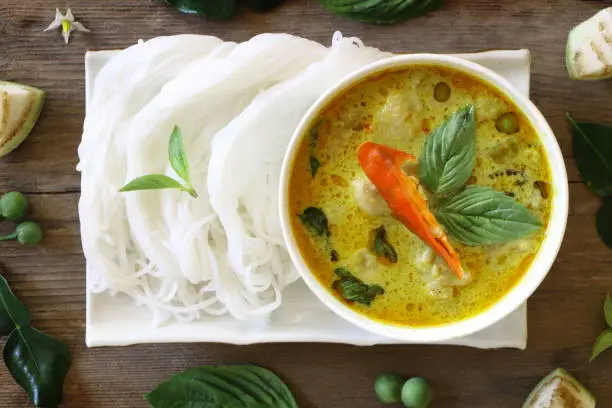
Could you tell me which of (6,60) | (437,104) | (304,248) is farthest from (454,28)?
(6,60)

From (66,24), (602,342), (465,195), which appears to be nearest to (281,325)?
(465,195)

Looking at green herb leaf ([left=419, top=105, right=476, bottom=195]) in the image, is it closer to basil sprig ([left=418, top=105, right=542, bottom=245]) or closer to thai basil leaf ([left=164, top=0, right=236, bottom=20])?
basil sprig ([left=418, top=105, right=542, bottom=245])

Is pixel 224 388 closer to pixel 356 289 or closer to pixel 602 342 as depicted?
pixel 356 289

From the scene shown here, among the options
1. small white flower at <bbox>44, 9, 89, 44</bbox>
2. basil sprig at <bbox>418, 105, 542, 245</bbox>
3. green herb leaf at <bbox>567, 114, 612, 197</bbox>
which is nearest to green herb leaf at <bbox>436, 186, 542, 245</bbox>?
basil sprig at <bbox>418, 105, 542, 245</bbox>

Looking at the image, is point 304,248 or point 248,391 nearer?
point 304,248

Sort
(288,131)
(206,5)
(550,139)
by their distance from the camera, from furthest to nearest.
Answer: (206,5) → (288,131) → (550,139)

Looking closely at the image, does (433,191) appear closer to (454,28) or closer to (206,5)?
(454,28)

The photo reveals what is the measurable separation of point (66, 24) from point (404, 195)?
131cm

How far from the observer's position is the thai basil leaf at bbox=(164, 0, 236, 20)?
8.41 feet

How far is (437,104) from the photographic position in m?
2.16

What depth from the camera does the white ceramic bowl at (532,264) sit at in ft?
6.77

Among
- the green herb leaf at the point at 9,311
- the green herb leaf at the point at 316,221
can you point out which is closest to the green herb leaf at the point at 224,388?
the green herb leaf at the point at 9,311

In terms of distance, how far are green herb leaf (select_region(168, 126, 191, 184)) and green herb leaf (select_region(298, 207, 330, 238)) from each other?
350 mm

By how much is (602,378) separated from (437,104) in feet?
3.82
